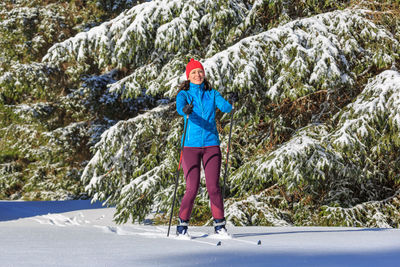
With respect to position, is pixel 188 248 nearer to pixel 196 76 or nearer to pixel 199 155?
pixel 199 155

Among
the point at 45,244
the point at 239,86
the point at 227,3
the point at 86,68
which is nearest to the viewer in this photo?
the point at 45,244

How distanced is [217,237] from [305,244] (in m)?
0.79

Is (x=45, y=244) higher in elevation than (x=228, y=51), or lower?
lower

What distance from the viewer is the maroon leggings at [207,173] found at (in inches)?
173

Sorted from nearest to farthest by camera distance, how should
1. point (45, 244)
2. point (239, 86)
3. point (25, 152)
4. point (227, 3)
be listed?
point (45, 244) → point (239, 86) → point (227, 3) → point (25, 152)

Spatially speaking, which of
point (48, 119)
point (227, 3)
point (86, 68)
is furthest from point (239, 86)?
point (48, 119)

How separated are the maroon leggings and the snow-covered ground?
27 centimetres

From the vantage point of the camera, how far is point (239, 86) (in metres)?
7.00

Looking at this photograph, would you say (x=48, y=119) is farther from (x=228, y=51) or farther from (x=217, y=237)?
(x=217, y=237)

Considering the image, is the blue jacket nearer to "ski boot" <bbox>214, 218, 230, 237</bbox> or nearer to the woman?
the woman

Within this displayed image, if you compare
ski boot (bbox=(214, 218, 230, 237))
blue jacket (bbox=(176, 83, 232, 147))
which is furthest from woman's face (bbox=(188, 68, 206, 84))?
ski boot (bbox=(214, 218, 230, 237))

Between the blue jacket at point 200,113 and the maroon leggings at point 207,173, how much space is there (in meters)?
0.07

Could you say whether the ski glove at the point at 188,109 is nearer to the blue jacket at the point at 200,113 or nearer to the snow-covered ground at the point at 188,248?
the blue jacket at the point at 200,113

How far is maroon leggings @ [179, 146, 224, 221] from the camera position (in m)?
4.38
